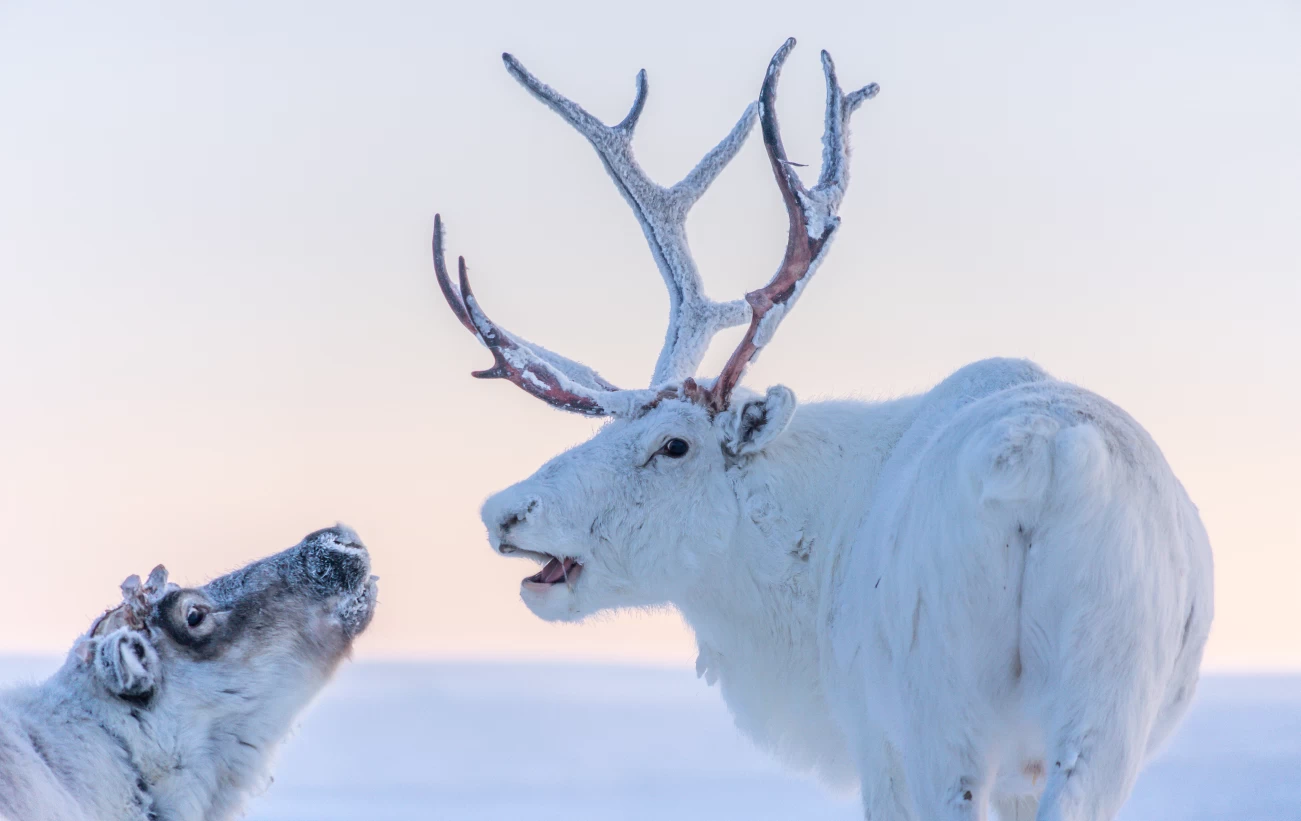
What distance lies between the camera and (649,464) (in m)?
5.54

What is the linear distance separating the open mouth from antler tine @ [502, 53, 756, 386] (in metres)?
1.32

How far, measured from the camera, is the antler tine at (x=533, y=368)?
583cm

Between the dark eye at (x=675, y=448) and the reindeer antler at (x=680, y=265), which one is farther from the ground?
the reindeer antler at (x=680, y=265)

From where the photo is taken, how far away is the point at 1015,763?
4094mm

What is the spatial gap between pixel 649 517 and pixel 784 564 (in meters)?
0.59

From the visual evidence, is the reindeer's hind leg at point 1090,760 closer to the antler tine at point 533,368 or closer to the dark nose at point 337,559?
the antler tine at point 533,368

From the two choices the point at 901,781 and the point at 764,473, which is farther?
the point at 764,473

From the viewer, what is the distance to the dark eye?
555 cm

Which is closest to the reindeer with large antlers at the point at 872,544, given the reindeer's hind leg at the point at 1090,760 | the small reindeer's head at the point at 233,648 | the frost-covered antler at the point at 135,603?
the reindeer's hind leg at the point at 1090,760

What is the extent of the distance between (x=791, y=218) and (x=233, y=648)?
3024 mm

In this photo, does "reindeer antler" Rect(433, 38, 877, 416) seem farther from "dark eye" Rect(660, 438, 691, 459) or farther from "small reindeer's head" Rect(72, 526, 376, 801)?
"small reindeer's head" Rect(72, 526, 376, 801)

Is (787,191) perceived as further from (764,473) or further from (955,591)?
(955,591)

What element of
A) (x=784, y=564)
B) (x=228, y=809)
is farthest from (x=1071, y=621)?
(x=228, y=809)

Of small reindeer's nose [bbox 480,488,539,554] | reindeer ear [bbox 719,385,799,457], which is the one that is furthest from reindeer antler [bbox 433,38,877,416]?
small reindeer's nose [bbox 480,488,539,554]
